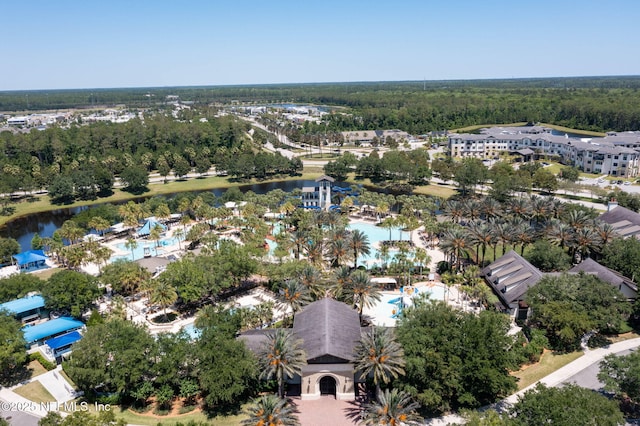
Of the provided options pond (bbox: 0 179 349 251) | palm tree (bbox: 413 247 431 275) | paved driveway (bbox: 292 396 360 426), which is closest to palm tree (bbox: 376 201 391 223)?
pond (bbox: 0 179 349 251)

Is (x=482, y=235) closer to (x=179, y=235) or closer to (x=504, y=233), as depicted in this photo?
(x=504, y=233)

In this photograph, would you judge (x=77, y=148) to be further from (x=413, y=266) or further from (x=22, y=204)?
(x=413, y=266)

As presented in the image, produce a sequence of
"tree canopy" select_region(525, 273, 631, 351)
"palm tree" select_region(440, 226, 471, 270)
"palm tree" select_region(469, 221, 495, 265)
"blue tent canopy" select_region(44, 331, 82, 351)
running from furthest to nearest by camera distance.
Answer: "palm tree" select_region(469, 221, 495, 265) → "palm tree" select_region(440, 226, 471, 270) → "blue tent canopy" select_region(44, 331, 82, 351) → "tree canopy" select_region(525, 273, 631, 351)

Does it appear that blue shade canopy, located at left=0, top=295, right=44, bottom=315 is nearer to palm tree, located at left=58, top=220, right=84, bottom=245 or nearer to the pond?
palm tree, located at left=58, top=220, right=84, bottom=245

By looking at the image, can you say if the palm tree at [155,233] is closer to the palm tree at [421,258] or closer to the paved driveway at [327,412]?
the palm tree at [421,258]

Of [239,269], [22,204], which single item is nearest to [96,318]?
[239,269]

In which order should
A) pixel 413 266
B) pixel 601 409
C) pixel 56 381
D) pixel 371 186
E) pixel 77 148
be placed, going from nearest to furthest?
pixel 601 409, pixel 56 381, pixel 413 266, pixel 371 186, pixel 77 148
